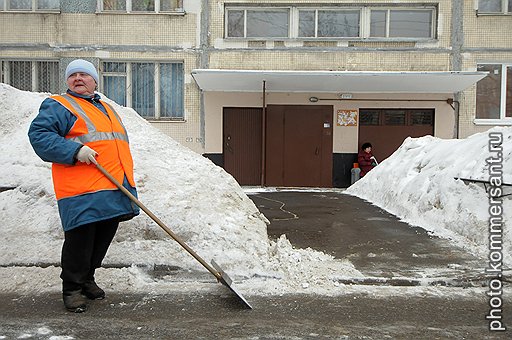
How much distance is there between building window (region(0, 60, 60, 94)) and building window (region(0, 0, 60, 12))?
65.6 inches

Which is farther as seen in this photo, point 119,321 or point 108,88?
point 108,88

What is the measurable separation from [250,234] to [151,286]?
127 cm

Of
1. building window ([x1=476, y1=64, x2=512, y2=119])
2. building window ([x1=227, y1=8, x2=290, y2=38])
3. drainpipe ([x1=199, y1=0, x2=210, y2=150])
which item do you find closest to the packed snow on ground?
drainpipe ([x1=199, y1=0, x2=210, y2=150])

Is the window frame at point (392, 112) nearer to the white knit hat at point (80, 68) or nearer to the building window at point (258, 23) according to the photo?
the building window at point (258, 23)

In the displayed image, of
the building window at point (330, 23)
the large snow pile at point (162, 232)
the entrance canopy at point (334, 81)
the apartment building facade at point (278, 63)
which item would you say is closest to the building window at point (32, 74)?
the apartment building facade at point (278, 63)

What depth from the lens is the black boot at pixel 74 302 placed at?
3.39m

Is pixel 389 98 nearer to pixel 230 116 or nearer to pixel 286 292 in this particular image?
pixel 230 116

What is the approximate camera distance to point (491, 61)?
14.2m

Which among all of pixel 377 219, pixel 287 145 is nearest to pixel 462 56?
pixel 287 145

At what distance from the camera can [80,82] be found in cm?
345

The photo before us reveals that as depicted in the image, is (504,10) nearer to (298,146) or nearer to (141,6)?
(298,146)

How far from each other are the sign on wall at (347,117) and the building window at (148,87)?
5041 mm

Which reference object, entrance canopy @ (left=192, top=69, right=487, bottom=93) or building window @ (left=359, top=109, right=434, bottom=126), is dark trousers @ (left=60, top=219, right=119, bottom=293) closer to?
entrance canopy @ (left=192, top=69, right=487, bottom=93)

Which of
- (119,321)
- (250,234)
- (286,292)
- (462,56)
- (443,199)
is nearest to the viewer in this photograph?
(119,321)
